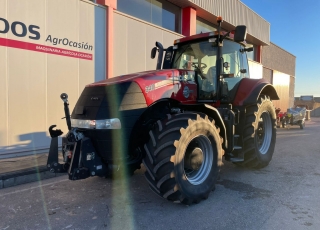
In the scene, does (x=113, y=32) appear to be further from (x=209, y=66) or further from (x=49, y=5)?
(x=209, y=66)

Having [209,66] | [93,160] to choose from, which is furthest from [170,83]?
[93,160]

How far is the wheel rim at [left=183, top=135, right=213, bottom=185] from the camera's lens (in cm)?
378

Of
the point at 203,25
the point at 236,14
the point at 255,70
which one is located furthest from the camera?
the point at 255,70

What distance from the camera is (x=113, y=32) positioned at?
8.08 meters

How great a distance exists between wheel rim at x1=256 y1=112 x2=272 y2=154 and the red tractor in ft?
2.65

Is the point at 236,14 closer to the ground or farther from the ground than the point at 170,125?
farther from the ground

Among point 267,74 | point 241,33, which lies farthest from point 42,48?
point 267,74

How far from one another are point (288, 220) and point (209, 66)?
282 centimetres

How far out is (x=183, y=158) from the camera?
350cm

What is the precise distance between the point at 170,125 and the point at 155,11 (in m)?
7.87

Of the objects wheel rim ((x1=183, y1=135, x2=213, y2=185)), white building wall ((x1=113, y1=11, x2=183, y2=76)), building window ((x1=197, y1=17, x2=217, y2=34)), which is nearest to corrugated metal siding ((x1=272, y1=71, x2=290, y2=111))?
building window ((x1=197, y1=17, x2=217, y2=34))

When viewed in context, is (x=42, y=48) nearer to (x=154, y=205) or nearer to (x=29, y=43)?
(x=29, y=43)

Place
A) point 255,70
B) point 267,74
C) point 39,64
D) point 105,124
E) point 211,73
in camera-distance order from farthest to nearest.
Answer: point 267,74, point 255,70, point 39,64, point 211,73, point 105,124

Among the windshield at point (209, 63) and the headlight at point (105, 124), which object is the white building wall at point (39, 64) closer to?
the windshield at point (209, 63)
